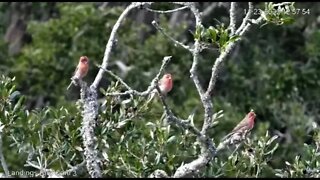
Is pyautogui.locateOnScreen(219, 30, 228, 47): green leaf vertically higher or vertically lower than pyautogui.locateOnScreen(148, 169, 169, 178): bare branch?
higher

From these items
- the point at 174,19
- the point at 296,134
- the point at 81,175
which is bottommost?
the point at 296,134

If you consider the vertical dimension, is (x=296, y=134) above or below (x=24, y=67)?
below

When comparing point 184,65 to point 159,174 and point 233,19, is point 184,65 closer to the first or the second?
point 233,19

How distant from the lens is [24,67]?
24.9 ft

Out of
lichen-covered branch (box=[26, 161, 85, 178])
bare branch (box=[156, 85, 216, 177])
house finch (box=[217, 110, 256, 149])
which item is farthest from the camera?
house finch (box=[217, 110, 256, 149])

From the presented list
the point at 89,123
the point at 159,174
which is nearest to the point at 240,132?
the point at 159,174

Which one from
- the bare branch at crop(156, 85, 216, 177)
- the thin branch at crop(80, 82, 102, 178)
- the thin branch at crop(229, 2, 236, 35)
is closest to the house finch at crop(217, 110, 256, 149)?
the bare branch at crop(156, 85, 216, 177)

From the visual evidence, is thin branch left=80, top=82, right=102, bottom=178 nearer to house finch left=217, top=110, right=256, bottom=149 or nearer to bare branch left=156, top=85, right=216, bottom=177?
bare branch left=156, top=85, right=216, bottom=177

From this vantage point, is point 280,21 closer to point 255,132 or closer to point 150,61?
point 255,132

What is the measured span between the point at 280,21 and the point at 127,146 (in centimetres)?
77

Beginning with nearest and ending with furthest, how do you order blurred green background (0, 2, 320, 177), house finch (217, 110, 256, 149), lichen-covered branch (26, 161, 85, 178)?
lichen-covered branch (26, 161, 85, 178) → house finch (217, 110, 256, 149) → blurred green background (0, 2, 320, 177)

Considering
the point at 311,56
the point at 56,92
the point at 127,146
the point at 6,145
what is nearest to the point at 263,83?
the point at 311,56

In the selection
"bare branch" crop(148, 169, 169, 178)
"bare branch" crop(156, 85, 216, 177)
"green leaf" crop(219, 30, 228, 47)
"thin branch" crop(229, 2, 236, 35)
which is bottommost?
"bare branch" crop(148, 169, 169, 178)

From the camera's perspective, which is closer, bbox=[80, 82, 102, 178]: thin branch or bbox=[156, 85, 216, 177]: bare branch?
bbox=[156, 85, 216, 177]: bare branch
